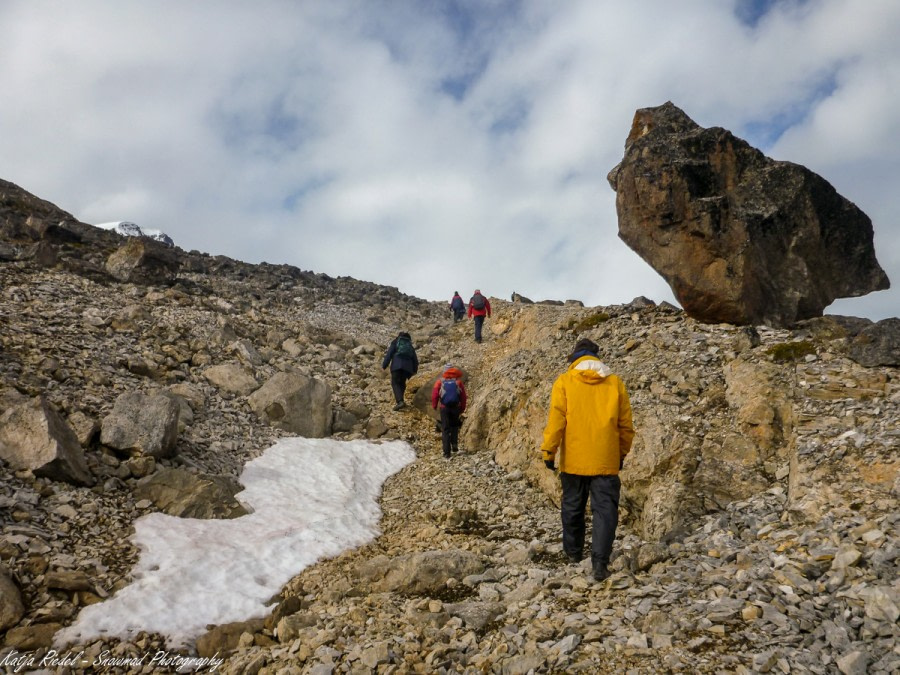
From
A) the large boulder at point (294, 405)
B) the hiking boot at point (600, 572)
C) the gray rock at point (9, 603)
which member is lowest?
the gray rock at point (9, 603)

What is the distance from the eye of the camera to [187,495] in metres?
10.1

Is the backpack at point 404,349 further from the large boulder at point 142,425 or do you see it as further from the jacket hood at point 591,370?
the jacket hood at point 591,370

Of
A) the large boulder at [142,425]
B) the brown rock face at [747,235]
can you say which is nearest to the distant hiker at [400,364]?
the large boulder at [142,425]

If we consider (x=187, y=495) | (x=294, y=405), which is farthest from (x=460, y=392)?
(x=187, y=495)

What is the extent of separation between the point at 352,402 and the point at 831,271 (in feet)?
47.0

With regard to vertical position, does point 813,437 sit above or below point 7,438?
above

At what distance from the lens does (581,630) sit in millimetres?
5391

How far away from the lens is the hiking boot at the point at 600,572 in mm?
6689

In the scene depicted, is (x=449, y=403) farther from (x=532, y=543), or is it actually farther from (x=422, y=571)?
(x=422, y=571)

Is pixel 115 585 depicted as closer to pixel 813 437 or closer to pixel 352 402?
pixel 813 437

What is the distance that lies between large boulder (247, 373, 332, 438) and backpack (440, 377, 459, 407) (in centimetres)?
389

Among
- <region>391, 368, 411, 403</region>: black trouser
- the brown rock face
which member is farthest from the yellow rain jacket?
<region>391, 368, 411, 403</region>: black trouser

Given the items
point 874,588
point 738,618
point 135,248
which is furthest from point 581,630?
point 135,248

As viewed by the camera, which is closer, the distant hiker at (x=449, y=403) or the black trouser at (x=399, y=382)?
the distant hiker at (x=449, y=403)
